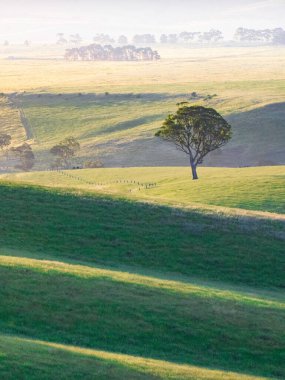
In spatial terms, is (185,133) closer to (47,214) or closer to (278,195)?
(278,195)

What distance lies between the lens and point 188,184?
85750 millimetres

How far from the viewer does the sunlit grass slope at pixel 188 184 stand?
235 feet

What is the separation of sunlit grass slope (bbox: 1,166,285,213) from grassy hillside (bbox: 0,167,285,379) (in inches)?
232

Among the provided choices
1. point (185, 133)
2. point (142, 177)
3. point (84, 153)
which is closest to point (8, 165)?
point (84, 153)

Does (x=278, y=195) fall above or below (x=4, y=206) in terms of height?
below

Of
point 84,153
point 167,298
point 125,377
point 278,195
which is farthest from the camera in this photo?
point 84,153

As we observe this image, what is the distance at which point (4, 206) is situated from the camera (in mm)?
53344

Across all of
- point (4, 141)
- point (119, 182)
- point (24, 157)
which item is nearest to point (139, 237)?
point (119, 182)

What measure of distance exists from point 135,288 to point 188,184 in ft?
163

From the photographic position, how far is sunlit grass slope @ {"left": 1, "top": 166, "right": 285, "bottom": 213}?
7150cm

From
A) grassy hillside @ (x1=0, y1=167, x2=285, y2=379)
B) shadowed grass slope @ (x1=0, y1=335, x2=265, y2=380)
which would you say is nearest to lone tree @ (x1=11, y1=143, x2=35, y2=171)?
grassy hillside @ (x1=0, y1=167, x2=285, y2=379)

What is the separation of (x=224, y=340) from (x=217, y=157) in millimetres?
106694

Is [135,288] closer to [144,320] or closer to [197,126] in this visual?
[144,320]

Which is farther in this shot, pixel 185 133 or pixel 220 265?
pixel 185 133
